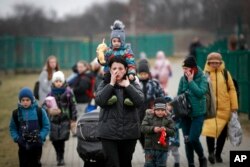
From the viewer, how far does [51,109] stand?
39.5ft

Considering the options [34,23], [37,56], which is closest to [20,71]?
[37,56]

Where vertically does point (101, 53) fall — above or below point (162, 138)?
above

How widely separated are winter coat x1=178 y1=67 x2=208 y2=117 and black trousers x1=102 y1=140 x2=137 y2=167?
98.0 inches

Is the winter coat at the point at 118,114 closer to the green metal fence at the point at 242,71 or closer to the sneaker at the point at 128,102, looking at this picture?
the sneaker at the point at 128,102

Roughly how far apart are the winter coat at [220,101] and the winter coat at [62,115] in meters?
2.32

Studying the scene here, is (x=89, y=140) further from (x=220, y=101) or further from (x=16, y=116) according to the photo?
(x=220, y=101)

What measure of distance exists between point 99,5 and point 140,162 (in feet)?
260

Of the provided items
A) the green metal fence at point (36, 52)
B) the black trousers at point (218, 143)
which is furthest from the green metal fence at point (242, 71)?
the green metal fence at point (36, 52)

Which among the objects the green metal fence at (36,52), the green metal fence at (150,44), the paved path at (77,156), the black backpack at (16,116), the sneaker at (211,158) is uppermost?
the green metal fence at (150,44)

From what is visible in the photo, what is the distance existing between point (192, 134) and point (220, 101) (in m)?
1.23

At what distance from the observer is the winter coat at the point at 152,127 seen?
9.88 meters

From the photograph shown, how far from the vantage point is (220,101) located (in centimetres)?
1189

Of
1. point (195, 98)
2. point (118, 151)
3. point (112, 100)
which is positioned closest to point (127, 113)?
point (112, 100)

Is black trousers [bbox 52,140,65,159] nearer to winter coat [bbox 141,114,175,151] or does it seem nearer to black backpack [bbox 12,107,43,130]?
black backpack [bbox 12,107,43,130]
